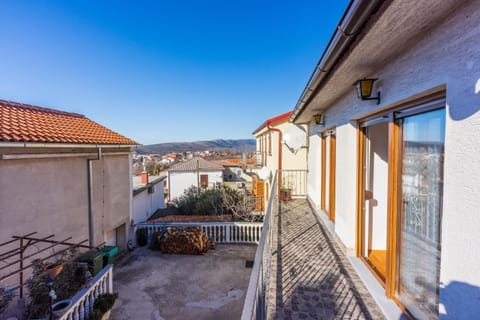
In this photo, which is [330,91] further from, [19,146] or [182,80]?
[182,80]

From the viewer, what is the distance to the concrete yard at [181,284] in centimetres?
616

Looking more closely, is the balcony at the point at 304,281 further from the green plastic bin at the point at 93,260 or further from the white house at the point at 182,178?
the white house at the point at 182,178

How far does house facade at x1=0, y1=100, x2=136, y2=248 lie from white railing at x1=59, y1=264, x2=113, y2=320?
2.29 m

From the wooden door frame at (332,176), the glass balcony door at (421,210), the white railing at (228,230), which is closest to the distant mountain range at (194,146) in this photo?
the white railing at (228,230)

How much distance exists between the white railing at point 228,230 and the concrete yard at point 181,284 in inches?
24.2

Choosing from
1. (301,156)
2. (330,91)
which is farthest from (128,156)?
(330,91)

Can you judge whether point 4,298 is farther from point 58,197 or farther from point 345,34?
point 345,34

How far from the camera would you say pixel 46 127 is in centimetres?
751

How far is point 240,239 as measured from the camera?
35.4 ft

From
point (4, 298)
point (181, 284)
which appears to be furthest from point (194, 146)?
point (4, 298)

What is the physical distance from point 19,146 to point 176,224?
665 cm

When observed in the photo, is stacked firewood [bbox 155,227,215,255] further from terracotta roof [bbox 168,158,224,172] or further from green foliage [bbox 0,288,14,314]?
terracotta roof [bbox 168,158,224,172]

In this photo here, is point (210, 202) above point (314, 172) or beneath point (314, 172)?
beneath

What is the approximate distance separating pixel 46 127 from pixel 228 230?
804 centimetres
